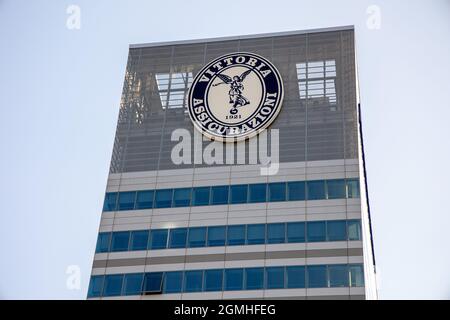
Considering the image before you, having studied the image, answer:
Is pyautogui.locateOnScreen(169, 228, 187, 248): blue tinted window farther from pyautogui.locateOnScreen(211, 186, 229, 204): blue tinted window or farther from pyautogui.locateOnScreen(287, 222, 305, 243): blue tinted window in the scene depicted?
pyautogui.locateOnScreen(287, 222, 305, 243): blue tinted window

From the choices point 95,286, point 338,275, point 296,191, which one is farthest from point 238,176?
point 95,286

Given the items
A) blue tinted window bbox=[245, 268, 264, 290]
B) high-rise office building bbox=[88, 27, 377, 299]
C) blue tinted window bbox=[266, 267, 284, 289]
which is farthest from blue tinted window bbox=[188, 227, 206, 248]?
blue tinted window bbox=[266, 267, 284, 289]

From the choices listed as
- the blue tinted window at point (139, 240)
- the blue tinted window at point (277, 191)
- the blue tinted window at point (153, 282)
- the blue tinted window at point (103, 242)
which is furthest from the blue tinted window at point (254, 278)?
the blue tinted window at point (103, 242)

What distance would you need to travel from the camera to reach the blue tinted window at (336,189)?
7938cm

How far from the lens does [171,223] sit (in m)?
80.7

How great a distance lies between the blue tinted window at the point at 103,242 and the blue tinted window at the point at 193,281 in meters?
9.13

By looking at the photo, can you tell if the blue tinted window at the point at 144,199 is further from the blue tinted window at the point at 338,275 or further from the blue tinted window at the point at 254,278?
the blue tinted window at the point at 338,275

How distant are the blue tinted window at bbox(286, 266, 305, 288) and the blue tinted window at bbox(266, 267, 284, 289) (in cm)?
57

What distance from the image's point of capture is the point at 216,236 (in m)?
79.0

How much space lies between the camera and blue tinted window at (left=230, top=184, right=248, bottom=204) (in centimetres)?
8094

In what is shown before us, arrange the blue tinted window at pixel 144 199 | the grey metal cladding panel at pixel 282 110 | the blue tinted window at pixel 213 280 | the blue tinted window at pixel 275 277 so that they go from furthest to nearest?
the grey metal cladding panel at pixel 282 110
the blue tinted window at pixel 144 199
the blue tinted window at pixel 213 280
the blue tinted window at pixel 275 277

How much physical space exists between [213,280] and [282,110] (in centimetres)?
1983
